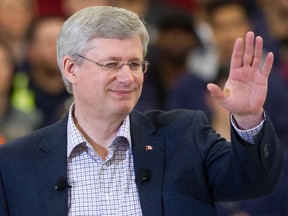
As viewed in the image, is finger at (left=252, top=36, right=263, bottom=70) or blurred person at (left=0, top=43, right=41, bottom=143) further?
blurred person at (left=0, top=43, right=41, bottom=143)

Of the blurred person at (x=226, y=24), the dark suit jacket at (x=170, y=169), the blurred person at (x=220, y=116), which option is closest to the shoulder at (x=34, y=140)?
the dark suit jacket at (x=170, y=169)

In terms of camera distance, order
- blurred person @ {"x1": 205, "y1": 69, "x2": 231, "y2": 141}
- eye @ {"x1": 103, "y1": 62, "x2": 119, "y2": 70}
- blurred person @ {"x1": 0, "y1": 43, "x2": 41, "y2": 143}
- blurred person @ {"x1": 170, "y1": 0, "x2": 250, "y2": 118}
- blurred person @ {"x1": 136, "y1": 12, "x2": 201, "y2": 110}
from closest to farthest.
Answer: eye @ {"x1": 103, "y1": 62, "x2": 119, "y2": 70} < blurred person @ {"x1": 205, "y1": 69, "x2": 231, "y2": 141} < blurred person @ {"x1": 0, "y1": 43, "x2": 41, "y2": 143} < blurred person @ {"x1": 170, "y1": 0, "x2": 250, "y2": 118} < blurred person @ {"x1": 136, "y1": 12, "x2": 201, "y2": 110}

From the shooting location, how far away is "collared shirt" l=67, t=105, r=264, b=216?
2996 mm

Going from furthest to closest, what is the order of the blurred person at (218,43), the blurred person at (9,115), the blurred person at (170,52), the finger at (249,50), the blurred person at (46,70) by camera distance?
the blurred person at (170,52)
the blurred person at (46,70)
the blurred person at (218,43)
the blurred person at (9,115)
the finger at (249,50)

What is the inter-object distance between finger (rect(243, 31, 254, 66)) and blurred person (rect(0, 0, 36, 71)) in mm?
3496

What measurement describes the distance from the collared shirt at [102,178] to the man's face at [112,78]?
144mm

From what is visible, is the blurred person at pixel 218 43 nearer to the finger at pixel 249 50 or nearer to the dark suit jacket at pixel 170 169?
the dark suit jacket at pixel 170 169

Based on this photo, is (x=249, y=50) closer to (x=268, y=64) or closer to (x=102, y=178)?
(x=268, y=64)

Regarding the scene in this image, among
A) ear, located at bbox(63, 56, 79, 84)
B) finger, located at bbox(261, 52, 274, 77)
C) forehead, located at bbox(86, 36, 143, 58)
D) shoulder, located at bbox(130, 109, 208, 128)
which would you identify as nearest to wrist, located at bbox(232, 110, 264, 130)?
finger, located at bbox(261, 52, 274, 77)

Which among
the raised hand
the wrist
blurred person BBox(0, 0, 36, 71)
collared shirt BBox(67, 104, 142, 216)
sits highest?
the raised hand

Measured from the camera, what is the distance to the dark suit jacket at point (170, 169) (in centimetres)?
291

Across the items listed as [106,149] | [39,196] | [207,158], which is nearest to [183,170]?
[207,158]

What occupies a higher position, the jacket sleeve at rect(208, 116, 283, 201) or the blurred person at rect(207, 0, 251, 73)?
the jacket sleeve at rect(208, 116, 283, 201)

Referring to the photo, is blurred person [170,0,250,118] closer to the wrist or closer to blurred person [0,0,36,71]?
blurred person [0,0,36,71]
